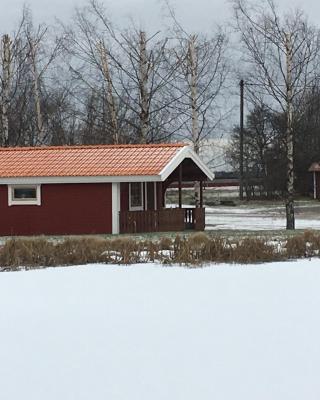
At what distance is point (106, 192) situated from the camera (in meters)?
23.0

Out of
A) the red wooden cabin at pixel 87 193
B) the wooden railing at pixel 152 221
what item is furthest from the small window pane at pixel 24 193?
the wooden railing at pixel 152 221

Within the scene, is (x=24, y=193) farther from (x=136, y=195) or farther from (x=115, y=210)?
(x=136, y=195)

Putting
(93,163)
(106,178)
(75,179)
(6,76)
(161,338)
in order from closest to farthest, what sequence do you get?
(161,338), (106,178), (75,179), (93,163), (6,76)

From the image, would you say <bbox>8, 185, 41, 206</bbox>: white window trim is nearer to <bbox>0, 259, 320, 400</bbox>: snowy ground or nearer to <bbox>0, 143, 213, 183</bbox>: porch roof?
<bbox>0, 143, 213, 183</bbox>: porch roof

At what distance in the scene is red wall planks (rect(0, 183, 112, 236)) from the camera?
908 inches

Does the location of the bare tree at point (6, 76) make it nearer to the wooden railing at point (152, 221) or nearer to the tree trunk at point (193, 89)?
the tree trunk at point (193, 89)

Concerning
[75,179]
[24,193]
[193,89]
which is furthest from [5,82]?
[75,179]

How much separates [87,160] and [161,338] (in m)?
16.7

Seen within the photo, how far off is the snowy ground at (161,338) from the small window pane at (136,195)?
12279 mm

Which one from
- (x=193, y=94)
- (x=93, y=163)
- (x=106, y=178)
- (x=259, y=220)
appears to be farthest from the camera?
(x=259, y=220)

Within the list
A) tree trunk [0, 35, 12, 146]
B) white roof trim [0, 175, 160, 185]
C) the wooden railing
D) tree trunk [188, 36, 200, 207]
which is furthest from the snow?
tree trunk [0, 35, 12, 146]

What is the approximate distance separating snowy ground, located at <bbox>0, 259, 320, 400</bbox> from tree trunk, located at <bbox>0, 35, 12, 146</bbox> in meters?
22.5

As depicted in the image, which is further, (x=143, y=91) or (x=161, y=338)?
(x=143, y=91)

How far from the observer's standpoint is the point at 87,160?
2402cm
